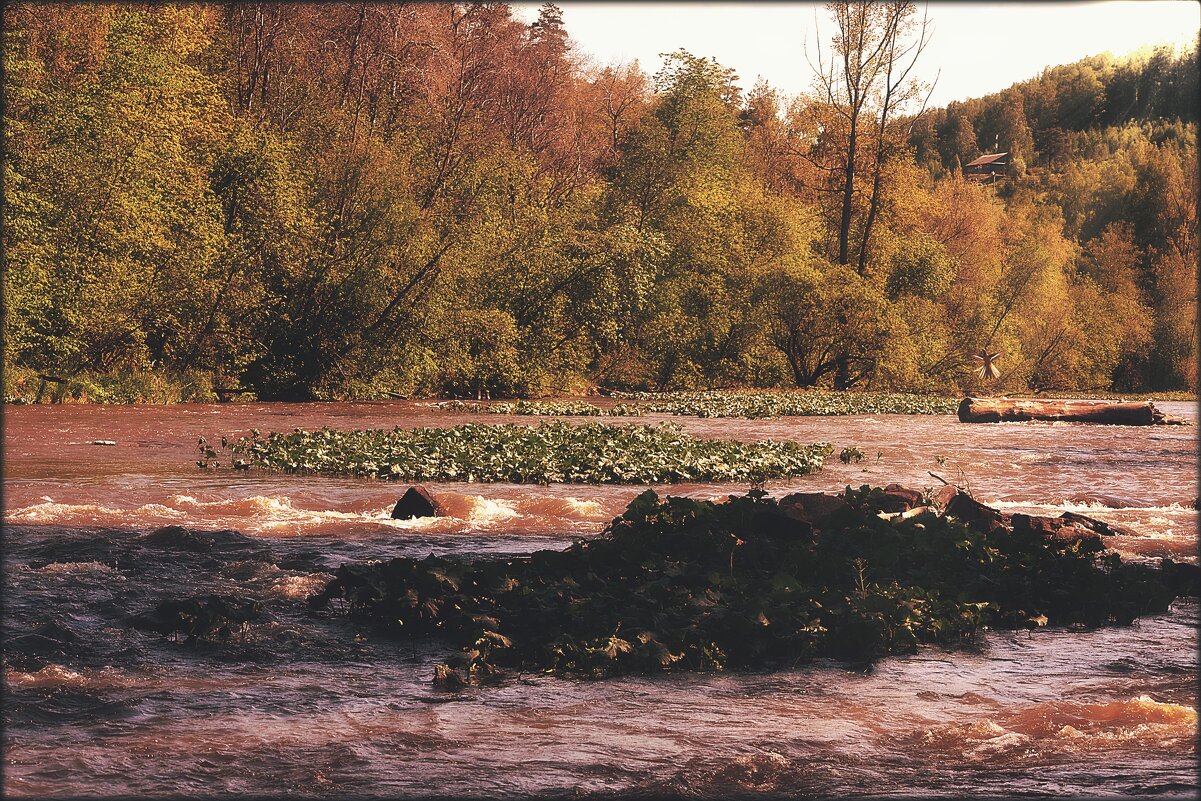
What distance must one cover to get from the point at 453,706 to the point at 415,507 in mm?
7614

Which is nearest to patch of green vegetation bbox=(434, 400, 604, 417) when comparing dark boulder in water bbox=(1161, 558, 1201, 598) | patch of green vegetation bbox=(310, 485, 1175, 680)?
patch of green vegetation bbox=(310, 485, 1175, 680)

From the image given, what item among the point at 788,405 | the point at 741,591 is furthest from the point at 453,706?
the point at 788,405

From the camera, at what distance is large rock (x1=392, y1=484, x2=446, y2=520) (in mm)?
14789

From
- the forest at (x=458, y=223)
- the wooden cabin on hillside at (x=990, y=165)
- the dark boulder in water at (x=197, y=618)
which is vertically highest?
the wooden cabin on hillside at (x=990, y=165)

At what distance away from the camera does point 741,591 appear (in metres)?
9.62

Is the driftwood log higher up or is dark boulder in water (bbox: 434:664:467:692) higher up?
dark boulder in water (bbox: 434:664:467:692)

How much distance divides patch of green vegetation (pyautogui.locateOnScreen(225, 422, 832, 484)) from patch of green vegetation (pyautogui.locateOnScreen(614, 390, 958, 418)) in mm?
13279

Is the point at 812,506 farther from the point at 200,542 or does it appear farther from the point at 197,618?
the point at 200,542

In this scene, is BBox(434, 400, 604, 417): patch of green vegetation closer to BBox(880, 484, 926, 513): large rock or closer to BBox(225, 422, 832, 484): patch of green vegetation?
BBox(225, 422, 832, 484): patch of green vegetation

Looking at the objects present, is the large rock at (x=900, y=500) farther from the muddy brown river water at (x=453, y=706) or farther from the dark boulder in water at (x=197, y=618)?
the dark boulder in water at (x=197, y=618)

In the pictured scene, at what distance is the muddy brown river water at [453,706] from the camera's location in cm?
604

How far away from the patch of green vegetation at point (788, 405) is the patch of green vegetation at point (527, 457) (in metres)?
13.3

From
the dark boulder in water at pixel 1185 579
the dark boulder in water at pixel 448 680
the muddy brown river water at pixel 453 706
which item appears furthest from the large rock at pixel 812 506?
the dark boulder in water at pixel 448 680

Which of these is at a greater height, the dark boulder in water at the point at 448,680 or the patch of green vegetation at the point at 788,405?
the dark boulder in water at the point at 448,680
